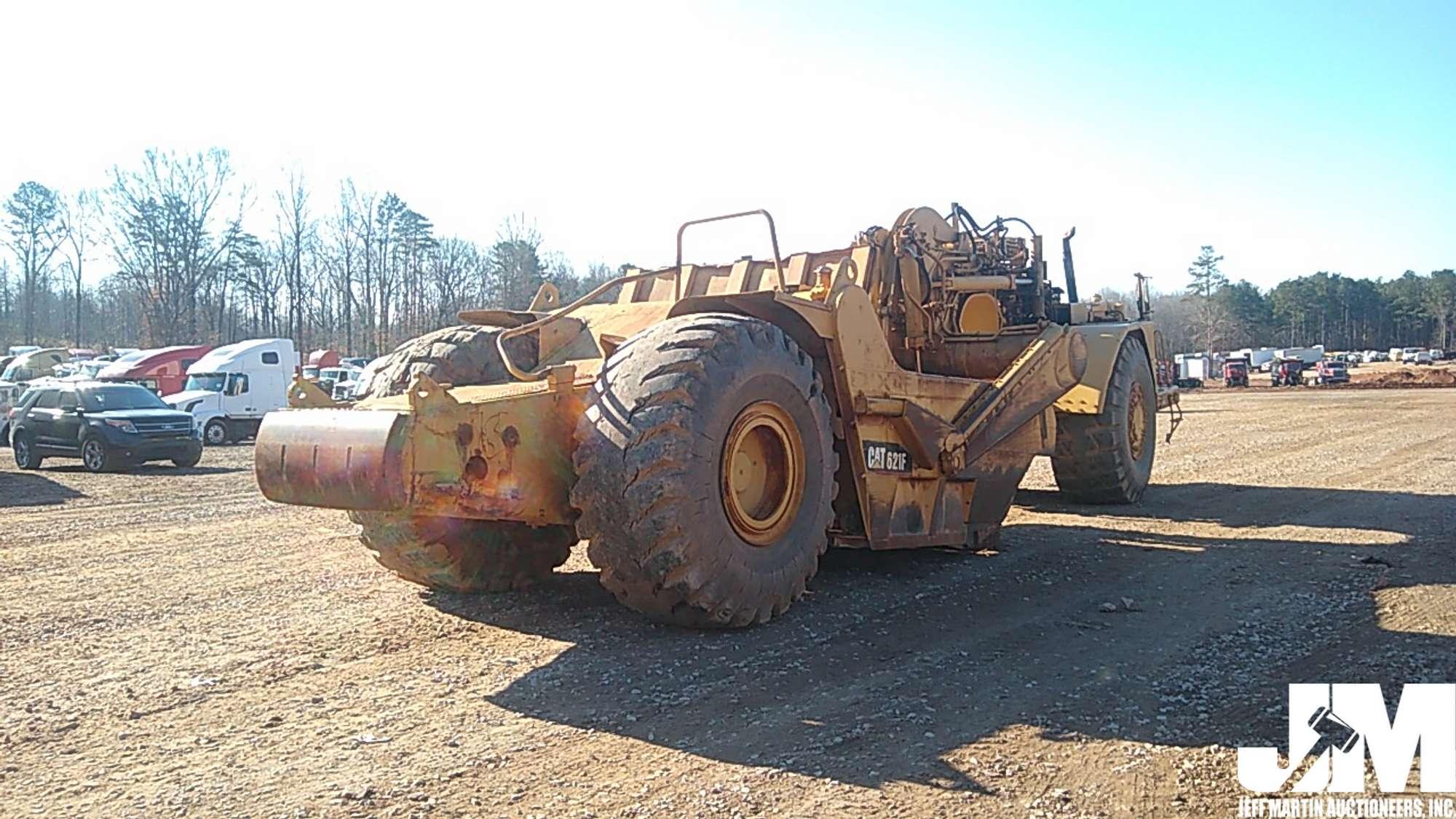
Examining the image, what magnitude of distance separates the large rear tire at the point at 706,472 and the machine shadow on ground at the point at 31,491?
12.5 meters

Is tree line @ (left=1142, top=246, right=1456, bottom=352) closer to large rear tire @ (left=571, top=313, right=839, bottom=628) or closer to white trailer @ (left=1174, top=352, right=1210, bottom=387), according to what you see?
white trailer @ (left=1174, top=352, right=1210, bottom=387)

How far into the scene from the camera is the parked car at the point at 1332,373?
180ft

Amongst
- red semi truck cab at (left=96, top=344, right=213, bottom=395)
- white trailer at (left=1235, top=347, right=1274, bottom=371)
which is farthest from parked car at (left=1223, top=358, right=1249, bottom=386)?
red semi truck cab at (left=96, top=344, right=213, bottom=395)

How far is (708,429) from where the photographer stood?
18.4 ft

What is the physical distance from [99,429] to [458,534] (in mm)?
16984

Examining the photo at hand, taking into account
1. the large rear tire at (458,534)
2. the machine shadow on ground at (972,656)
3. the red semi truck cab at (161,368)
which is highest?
the red semi truck cab at (161,368)

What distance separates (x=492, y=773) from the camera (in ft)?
13.8

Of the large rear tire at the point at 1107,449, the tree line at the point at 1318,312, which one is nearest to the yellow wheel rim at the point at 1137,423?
the large rear tire at the point at 1107,449

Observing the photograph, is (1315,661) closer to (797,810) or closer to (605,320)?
(797,810)

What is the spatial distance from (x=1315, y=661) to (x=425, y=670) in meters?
4.46

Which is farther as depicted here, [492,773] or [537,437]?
[537,437]

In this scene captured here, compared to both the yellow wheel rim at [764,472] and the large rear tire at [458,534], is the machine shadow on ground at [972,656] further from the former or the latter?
the yellow wheel rim at [764,472]

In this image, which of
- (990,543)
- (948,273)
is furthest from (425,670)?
(948,273)

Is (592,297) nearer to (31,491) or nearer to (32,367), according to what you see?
(31,491)
